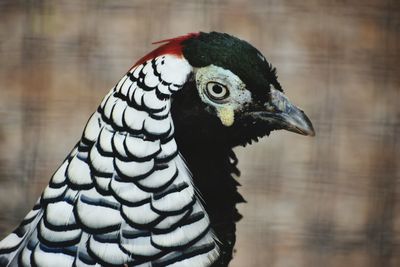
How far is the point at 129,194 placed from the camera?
4.32ft

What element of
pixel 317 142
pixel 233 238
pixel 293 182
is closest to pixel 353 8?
pixel 317 142

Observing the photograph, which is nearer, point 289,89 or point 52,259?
point 52,259

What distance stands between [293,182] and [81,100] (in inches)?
33.3

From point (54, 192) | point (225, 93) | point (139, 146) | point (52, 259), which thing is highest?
point (225, 93)

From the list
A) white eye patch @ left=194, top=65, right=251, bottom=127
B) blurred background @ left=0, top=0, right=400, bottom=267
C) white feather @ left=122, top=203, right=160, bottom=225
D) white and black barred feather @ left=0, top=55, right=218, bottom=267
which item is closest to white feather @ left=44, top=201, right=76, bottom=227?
white and black barred feather @ left=0, top=55, right=218, bottom=267

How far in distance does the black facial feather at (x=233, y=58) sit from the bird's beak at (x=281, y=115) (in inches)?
1.0

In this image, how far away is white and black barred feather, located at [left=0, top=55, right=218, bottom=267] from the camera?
51.9 inches

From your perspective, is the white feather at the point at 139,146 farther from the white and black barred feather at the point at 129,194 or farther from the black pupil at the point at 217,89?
the black pupil at the point at 217,89

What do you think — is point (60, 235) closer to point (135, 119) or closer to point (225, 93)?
point (135, 119)

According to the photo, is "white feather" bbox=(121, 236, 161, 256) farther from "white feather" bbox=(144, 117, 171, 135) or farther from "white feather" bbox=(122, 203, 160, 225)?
"white feather" bbox=(144, 117, 171, 135)

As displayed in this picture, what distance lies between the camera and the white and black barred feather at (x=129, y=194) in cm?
132

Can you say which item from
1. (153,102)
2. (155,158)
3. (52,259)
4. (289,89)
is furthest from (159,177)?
(289,89)

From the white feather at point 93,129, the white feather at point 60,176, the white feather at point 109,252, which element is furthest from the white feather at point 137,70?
the white feather at point 109,252

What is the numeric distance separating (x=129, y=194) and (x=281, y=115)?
0.33 m
